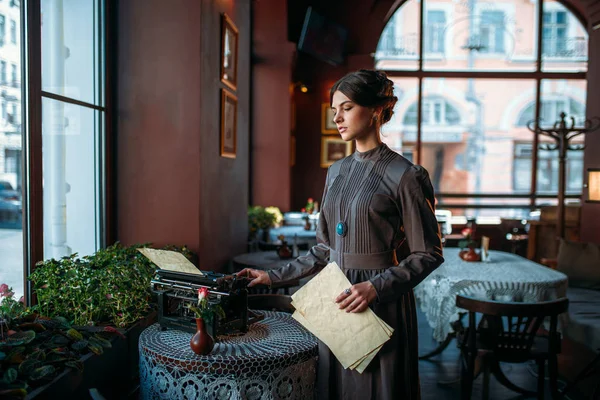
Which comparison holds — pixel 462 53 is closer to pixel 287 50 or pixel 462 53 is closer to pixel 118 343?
pixel 287 50

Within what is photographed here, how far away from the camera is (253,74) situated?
310 inches

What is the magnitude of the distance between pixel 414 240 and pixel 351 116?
411 mm

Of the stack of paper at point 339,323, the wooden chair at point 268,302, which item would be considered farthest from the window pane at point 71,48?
the stack of paper at point 339,323

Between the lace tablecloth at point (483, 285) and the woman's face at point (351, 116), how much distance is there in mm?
2455

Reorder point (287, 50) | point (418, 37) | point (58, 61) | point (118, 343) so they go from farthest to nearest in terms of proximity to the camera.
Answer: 1. point (418, 37)
2. point (287, 50)
3. point (58, 61)
4. point (118, 343)

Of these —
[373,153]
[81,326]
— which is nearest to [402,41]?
[373,153]

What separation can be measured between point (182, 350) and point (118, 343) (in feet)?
1.50

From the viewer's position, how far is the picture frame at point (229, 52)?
3641mm

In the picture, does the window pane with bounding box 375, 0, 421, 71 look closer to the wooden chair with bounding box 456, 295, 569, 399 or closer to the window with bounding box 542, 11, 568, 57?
the window with bounding box 542, 11, 568, 57

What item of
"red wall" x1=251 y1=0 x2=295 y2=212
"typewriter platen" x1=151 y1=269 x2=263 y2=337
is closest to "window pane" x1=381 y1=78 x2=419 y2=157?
"red wall" x1=251 y1=0 x2=295 y2=212

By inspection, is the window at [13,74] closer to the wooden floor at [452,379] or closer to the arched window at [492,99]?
the wooden floor at [452,379]

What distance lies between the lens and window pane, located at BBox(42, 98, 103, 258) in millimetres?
2588

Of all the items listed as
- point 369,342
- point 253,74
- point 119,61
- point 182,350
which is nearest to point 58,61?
point 119,61

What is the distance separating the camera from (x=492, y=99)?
10.3m
